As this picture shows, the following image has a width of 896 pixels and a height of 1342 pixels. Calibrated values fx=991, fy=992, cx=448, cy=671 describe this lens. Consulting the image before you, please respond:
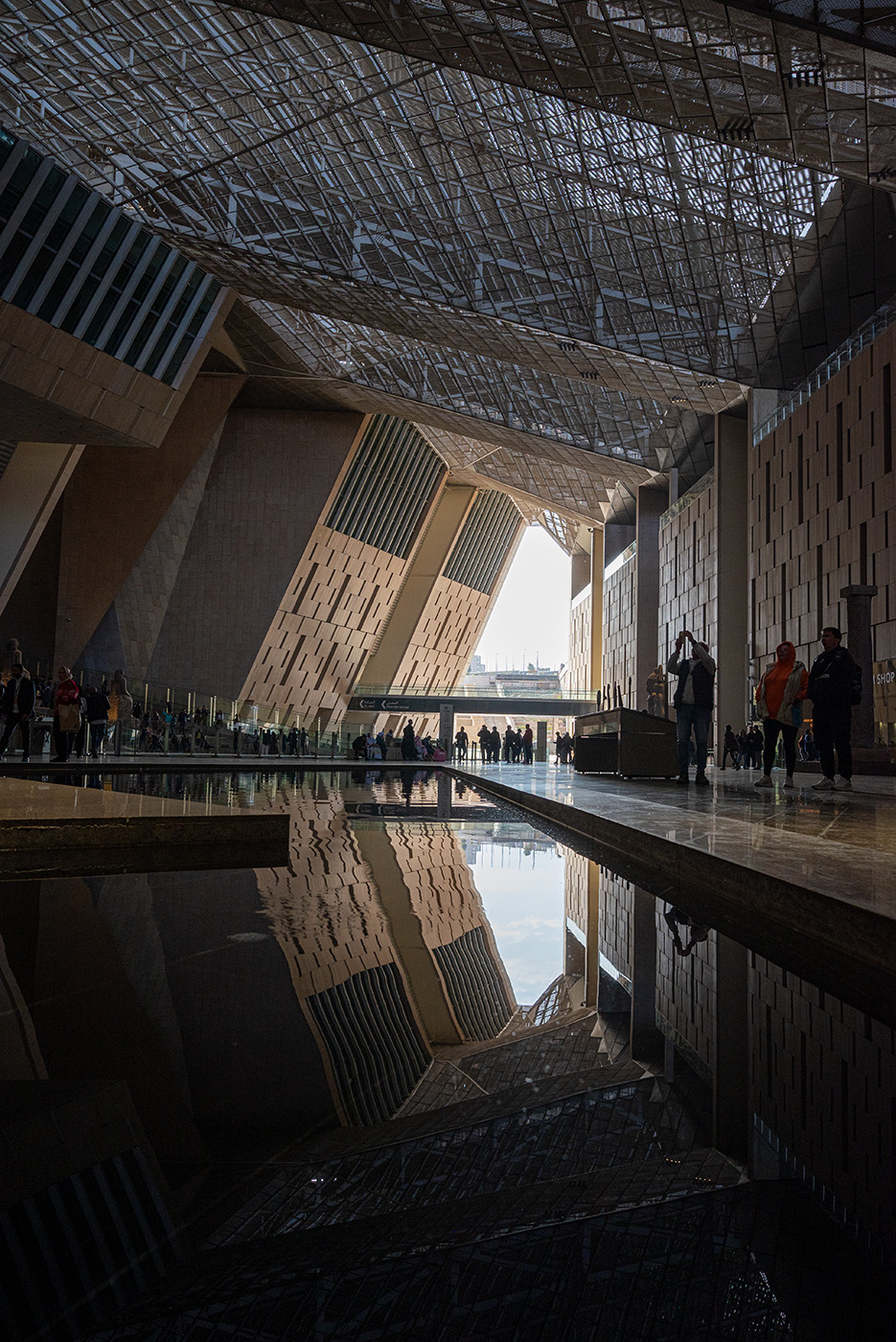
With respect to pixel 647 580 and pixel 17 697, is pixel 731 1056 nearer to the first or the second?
pixel 17 697

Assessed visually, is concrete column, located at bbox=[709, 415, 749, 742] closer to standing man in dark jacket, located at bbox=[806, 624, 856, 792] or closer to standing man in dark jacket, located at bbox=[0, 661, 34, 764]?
standing man in dark jacket, located at bbox=[806, 624, 856, 792]

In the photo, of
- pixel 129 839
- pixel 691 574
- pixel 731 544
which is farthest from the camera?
pixel 691 574

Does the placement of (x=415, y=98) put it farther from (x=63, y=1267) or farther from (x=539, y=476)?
(x=539, y=476)

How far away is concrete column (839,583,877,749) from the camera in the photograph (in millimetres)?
17422

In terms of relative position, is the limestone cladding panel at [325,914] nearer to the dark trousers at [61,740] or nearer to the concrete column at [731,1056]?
the concrete column at [731,1056]

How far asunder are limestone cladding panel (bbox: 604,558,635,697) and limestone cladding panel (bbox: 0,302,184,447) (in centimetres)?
2411

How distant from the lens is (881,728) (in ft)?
66.8

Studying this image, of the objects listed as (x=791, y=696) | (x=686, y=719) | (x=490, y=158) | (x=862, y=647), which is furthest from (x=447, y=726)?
(x=791, y=696)

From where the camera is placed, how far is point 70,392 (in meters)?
22.8

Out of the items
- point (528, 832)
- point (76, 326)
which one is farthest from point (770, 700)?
point (76, 326)

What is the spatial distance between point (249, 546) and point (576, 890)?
37653 mm

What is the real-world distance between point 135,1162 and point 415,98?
79.6 feet

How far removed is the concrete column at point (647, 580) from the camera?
139 feet

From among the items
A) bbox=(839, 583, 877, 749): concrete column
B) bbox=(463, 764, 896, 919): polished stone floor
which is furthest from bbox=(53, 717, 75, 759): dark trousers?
A: bbox=(839, 583, 877, 749): concrete column
